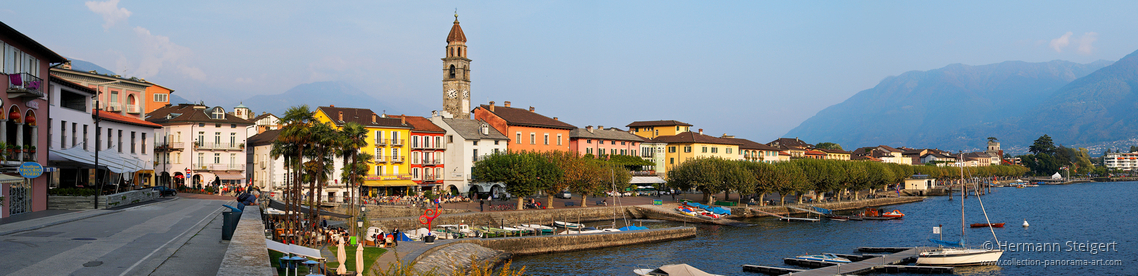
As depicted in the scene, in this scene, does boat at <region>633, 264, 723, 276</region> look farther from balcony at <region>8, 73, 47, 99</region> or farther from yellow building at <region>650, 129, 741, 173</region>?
yellow building at <region>650, 129, 741, 173</region>

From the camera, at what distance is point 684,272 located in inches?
1544

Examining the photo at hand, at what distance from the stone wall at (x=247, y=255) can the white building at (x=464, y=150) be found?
6575cm

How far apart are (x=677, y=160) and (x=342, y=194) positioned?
206 feet

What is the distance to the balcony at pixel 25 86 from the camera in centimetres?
3206

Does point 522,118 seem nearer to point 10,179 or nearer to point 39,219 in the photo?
point 10,179

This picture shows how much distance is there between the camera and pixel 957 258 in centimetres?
4641

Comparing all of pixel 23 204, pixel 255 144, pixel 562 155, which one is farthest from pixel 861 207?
pixel 23 204

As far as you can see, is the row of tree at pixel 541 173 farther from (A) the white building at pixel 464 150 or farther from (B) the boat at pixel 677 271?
(B) the boat at pixel 677 271

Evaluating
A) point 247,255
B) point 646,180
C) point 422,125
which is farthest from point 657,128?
point 247,255

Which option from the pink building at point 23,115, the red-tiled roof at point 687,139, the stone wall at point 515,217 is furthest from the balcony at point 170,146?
the red-tiled roof at point 687,139

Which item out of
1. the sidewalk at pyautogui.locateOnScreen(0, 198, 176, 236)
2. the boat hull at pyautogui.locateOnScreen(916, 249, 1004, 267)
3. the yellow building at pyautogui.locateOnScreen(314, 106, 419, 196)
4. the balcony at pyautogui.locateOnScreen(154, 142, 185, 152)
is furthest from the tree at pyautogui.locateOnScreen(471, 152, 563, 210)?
the sidewalk at pyautogui.locateOnScreen(0, 198, 176, 236)

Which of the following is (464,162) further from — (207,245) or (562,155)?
(207,245)

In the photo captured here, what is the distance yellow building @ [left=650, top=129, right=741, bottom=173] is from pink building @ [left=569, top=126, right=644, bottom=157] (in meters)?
7.62

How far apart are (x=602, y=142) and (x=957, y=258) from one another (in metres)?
66.8
